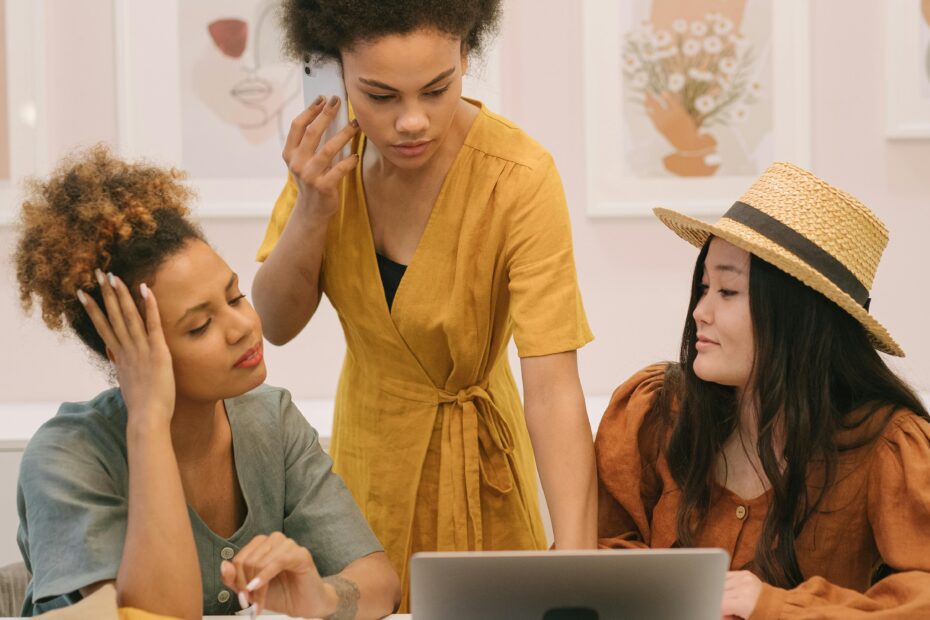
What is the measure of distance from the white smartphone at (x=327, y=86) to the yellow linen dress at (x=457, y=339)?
135 millimetres

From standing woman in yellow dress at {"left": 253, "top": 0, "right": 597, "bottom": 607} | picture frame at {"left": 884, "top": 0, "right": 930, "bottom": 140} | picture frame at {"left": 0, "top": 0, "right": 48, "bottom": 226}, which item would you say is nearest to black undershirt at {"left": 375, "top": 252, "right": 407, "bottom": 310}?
standing woman in yellow dress at {"left": 253, "top": 0, "right": 597, "bottom": 607}

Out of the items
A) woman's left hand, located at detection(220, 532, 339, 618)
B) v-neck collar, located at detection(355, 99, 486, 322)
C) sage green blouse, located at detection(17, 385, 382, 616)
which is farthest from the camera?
v-neck collar, located at detection(355, 99, 486, 322)

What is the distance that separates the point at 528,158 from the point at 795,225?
0.46 m

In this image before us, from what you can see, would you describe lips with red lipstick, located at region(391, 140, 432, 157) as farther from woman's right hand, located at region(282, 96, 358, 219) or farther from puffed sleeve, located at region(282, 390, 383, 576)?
puffed sleeve, located at region(282, 390, 383, 576)

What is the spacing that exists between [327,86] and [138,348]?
0.56 metres

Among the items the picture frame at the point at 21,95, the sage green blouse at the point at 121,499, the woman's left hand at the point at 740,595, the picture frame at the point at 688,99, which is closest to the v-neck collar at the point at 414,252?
the sage green blouse at the point at 121,499

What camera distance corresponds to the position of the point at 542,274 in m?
1.85

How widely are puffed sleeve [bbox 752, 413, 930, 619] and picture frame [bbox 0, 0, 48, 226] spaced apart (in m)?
2.41

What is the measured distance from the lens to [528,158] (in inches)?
76.6

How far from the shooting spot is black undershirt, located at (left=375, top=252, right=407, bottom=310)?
6.63ft

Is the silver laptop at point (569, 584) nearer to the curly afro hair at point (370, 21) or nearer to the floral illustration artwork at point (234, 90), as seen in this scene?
the curly afro hair at point (370, 21)

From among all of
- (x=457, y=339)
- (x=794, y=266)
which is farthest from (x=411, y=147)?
(x=794, y=266)

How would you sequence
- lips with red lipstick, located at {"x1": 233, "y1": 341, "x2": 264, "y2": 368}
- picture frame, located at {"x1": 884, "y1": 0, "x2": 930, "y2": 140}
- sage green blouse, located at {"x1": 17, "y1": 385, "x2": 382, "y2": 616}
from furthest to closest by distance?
1. picture frame, located at {"x1": 884, "y1": 0, "x2": 930, "y2": 140}
2. lips with red lipstick, located at {"x1": 233, "y1": 341, "x2": 264, "y2": 368}
3. sage green blouse, located at {"x1": 17, "y1": 385, "x2": 382, "y2": 616}

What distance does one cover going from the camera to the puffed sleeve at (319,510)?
1825 mm
